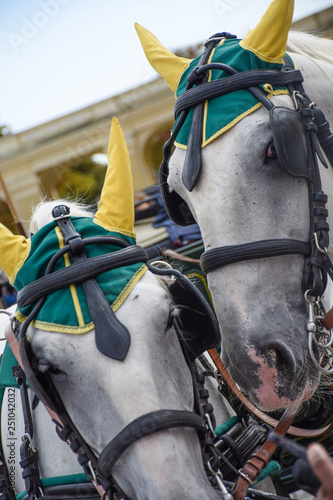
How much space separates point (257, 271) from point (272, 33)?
1.04 metres

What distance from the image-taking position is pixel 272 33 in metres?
2.28

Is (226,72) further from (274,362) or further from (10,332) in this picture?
(10,332)

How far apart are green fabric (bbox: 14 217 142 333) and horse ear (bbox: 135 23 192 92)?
0.87 m

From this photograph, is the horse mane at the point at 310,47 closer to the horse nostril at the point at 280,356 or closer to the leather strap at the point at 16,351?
the horse nostril at the point at 280,356

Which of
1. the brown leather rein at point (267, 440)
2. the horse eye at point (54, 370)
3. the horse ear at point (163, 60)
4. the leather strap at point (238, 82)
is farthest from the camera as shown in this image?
the horse ear at point (163, 60)

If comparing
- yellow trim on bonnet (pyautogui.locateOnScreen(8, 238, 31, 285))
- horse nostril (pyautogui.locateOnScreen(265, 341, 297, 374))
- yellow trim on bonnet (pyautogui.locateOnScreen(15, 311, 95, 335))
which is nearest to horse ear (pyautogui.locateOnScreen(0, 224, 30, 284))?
yellow trim on bonnet (pyautogui.locateOnScreen(8, 238, 31, 285))

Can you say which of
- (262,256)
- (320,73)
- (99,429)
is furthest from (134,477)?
(320,73)

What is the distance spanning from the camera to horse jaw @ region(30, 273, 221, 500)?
6.01 ft

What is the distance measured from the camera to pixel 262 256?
2.07 m

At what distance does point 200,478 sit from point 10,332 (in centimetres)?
99

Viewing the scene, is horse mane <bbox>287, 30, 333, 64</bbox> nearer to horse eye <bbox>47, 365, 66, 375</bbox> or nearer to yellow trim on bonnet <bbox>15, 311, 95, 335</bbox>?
yellow trim on bonnet <bbox>15, 311, 95, 335</bbox>

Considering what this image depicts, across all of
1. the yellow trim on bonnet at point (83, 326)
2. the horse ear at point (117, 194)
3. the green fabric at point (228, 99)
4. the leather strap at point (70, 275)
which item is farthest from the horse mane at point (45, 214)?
the green fabric at point (228, 99)

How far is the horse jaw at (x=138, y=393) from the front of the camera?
72.2 inches

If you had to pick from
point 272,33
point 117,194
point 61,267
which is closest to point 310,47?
point 272,33
